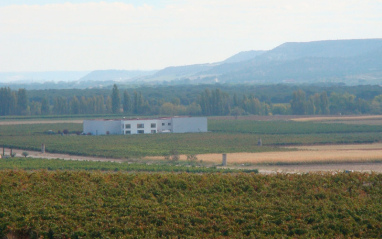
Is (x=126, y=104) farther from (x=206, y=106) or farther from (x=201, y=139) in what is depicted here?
(x=201, y=139)

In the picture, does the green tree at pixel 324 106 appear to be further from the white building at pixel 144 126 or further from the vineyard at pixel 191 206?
the vineyard at pixel 191 206

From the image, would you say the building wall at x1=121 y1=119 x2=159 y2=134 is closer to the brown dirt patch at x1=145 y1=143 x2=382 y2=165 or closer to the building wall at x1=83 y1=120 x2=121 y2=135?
the building wall at x1=83 y1=120 x2=121 y2=135

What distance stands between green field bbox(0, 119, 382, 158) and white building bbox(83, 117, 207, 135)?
9.48ft

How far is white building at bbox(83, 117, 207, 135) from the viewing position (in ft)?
224

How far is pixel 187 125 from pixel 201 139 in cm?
1077

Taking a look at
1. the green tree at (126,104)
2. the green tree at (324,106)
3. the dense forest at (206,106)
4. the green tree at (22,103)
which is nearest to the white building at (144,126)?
the dense forest at (206,106)

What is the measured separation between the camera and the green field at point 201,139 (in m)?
50.0

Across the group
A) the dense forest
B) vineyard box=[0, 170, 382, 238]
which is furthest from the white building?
vineyard box=[0, 170, 382, 238]

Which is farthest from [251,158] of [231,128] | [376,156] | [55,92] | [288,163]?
[55,92]

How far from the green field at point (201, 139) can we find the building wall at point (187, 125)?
6.01 ft

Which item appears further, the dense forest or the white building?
the dense forest

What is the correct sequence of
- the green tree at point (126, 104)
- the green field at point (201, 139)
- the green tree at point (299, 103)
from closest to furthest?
1. the green field at point (201, 139)
2. the green tree at point (299, 103)
3. the green tree at point (126, 104)

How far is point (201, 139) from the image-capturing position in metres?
60.7

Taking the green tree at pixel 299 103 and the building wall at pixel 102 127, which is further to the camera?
the green tree at pixel 299 103
